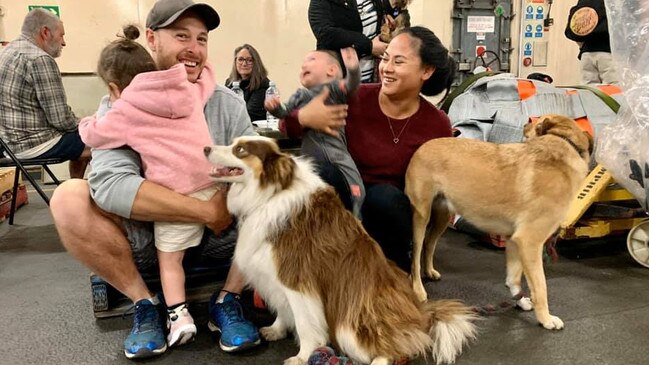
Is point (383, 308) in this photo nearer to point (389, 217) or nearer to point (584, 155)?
point (389, 217)

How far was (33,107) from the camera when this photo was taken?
3.26m

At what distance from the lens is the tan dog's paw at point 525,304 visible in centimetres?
205

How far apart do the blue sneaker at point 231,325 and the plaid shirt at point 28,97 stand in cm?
208

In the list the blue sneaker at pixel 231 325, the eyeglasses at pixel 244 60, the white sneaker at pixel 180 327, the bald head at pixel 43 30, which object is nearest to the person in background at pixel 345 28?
the blue sneaker at pixel 231 325

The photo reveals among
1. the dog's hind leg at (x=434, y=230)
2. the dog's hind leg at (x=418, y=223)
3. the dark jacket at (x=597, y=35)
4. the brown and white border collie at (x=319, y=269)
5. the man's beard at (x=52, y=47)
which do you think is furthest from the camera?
the dark jacket at (x=597, y=35)

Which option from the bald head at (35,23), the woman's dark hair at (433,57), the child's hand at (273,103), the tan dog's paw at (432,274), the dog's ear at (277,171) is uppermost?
the bald head at (35,23)

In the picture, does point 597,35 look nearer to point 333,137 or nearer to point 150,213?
point 333,137

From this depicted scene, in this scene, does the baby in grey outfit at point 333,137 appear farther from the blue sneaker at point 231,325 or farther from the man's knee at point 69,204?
the man's knee at point 69,204

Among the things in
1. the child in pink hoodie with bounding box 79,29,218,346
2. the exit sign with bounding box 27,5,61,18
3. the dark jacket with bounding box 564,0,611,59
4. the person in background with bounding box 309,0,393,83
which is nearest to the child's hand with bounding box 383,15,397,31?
the person in background with bounding box 309,0,393,83

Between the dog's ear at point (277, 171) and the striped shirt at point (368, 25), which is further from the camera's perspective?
the striped shirt at point (368, 25)

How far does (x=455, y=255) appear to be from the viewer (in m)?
2.80

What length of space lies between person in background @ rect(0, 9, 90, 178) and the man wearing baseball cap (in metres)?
1.77

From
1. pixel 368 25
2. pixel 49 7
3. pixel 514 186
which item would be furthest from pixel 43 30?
pixel 514 186

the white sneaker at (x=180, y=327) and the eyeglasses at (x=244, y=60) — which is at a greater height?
the eyeglasses at (x=244, y=60)
